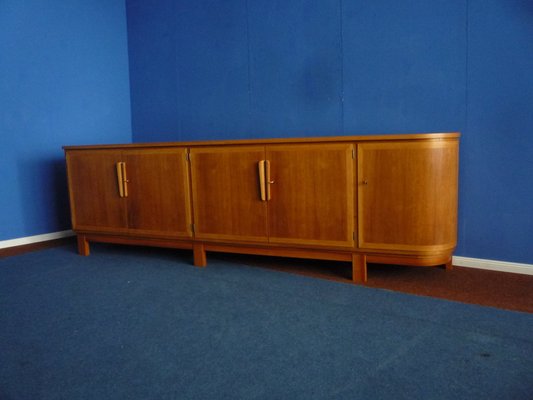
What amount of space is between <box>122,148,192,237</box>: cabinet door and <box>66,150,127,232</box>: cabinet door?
0.11m

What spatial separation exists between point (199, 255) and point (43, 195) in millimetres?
1737

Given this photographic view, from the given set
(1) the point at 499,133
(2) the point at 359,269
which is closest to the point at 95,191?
(2) the point at 359,269

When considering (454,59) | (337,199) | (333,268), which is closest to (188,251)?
(333,268)

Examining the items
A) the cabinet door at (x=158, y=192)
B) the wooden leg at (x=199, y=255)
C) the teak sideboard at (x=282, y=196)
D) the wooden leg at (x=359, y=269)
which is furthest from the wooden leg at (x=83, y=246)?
the wooden leg at (x=359, y=269)

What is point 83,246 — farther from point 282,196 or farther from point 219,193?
point 282,196

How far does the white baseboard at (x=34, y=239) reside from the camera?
3.61 metres

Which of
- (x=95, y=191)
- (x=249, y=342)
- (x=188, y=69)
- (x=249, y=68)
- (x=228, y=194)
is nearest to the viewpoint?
(x=249, y=342)

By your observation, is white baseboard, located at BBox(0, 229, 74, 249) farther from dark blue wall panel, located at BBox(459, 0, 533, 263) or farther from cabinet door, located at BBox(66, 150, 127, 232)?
dark blue wall panel, located at BBox(459, 0, 533, 263)

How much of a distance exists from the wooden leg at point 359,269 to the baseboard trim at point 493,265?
2.27 feet

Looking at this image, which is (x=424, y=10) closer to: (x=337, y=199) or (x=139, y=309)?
(x=337, y=199)

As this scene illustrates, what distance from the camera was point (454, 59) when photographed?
8.98 ft

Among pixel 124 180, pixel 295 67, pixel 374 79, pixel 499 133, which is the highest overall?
pixel 295 67

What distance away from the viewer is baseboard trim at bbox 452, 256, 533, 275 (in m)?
2.62

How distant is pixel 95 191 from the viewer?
3.29m
